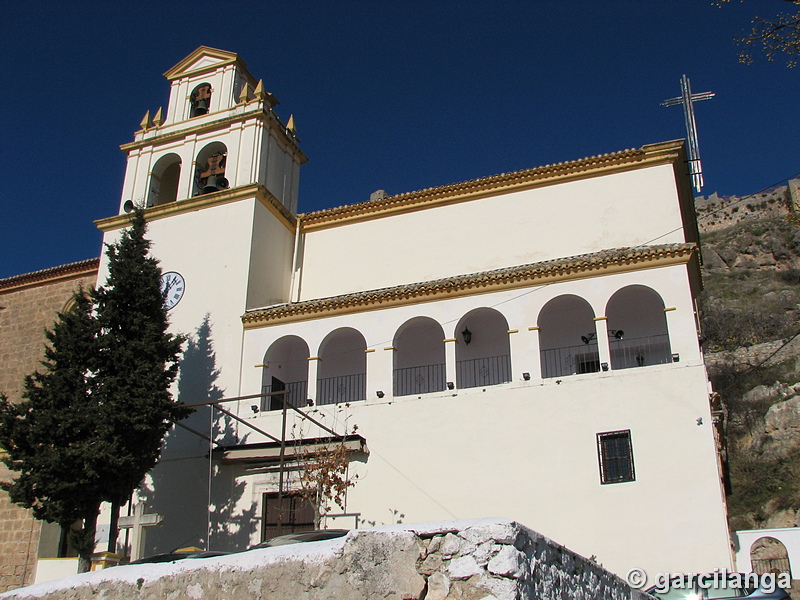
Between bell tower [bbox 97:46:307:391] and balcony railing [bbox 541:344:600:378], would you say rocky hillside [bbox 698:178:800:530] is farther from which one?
bell tower [bbox 97:46:307:391]

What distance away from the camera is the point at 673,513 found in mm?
12883

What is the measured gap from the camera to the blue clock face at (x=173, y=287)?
1856 cm

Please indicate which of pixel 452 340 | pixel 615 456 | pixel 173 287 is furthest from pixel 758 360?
pixel 173 287

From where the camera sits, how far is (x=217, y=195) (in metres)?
19.1

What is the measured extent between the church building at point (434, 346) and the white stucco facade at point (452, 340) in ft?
0.15

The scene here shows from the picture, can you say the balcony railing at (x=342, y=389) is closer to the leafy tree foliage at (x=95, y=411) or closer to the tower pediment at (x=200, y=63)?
the leafy tree foliage at (x=95, y=411)

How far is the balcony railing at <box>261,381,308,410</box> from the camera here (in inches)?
671

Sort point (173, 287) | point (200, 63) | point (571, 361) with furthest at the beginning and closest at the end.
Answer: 1. point (200, 63)
2. point (173, 287)
3. point (571, 361)

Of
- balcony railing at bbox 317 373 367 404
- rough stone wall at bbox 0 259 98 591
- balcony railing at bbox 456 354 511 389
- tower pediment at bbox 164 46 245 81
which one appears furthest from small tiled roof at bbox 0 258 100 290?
balcony railing at bbox 456 354 511 389

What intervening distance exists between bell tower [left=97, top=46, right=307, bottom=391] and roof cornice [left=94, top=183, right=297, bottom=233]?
0.03 metres

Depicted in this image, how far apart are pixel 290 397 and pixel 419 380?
3167 millimetres

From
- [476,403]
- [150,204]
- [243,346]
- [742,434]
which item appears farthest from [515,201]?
[742,434]

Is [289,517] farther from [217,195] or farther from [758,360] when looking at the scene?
[758,360]

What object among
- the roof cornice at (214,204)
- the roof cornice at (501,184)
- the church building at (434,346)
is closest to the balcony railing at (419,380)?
the church building at (434,346)
